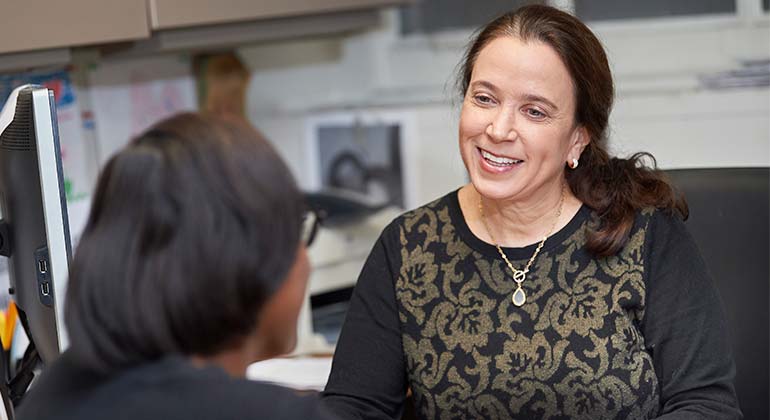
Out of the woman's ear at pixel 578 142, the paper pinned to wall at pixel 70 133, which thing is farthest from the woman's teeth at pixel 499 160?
the paper pinned to wall at pixel 70 133

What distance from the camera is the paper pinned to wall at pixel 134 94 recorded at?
227 cm

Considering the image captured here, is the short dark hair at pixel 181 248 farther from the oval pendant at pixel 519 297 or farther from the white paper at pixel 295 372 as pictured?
the white paper at pixel 295 372

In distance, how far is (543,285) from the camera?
4.98 ft

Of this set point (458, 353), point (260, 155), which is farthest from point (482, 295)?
point (260, 155)

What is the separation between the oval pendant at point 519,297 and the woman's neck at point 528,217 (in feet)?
0.23

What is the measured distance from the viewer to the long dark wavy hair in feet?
4.86

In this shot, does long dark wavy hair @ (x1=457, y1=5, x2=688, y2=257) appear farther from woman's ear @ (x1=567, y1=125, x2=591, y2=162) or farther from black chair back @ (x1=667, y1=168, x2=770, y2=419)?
black chair back @ (x1=667, y1=168, x2=770, y2=419)

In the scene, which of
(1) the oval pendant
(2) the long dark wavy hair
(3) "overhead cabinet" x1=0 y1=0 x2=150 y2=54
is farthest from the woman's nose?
(3) "overhead cabinet" x1=0 y1=0 x2=150 y2=54

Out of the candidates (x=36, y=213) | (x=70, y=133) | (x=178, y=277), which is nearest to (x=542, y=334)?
(x=36, y=213)

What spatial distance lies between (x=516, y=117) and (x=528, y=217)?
0.16 meters

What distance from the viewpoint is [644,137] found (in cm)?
225

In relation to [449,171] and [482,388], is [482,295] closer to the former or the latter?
[482,388]

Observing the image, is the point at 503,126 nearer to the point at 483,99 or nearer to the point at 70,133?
the point at 483,99

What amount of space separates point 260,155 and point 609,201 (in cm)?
86
